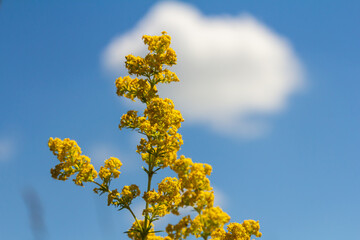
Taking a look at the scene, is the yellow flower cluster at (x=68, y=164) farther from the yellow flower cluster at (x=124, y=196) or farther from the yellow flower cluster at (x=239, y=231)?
the yellow flower cluster at (x=239, y=231)

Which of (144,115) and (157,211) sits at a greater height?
(144,115)

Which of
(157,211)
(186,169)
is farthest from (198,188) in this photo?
(157,211)

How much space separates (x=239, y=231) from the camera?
46.4ft

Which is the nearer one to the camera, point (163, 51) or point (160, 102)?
point (160, 102)

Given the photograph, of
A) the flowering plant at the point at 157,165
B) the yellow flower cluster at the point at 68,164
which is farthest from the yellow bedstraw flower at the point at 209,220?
the yellow flower cluster at the point at 68,164

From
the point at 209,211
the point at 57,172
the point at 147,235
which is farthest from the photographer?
the point at 209,211

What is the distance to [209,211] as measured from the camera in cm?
1380

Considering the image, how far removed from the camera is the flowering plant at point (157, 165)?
12133 mm

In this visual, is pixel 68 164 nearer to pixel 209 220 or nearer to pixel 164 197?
pixel 164 197

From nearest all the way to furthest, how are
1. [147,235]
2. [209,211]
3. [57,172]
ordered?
[57,172]
[147,235]
[209,211]

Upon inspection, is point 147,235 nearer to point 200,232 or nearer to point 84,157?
point 200,232

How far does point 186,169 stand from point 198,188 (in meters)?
0.76

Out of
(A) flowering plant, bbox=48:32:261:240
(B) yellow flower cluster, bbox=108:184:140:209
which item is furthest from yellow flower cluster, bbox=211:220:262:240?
(B) yellow flower cluster, bbox=108:184:140:209

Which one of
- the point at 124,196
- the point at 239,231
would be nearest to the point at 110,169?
the point at 124,196
